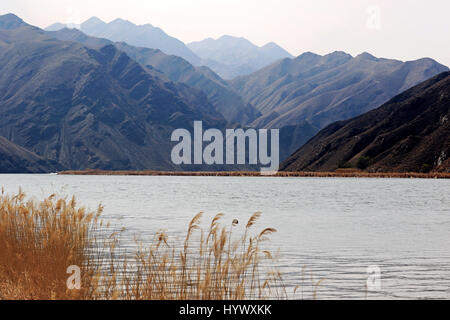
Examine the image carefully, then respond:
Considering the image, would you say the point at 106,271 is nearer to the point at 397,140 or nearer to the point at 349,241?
the point at 349,241

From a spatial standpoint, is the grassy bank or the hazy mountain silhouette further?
the hazy mountain silhouette

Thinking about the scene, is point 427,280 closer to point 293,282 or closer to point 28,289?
point 293,282

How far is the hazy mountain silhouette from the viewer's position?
14200 cm

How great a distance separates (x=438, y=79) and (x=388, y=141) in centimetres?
3898

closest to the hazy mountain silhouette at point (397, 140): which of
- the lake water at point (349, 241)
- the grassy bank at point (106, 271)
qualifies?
the lake water at point (349, 241)

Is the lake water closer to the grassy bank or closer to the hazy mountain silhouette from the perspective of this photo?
the grassy bank

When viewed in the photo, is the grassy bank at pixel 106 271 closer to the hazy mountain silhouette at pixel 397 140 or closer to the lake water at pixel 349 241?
the lake water at pixel 349 241

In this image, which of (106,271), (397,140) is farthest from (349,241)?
(397,140)

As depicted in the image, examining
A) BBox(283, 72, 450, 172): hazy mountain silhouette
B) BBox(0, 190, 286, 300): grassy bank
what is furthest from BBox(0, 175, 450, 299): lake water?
BBox(283, 72, 450, 172): hazy mountain silhouette

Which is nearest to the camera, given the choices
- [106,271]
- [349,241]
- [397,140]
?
[106,271]

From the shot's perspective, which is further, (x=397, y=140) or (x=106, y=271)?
(x=397, y=140)

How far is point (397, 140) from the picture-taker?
15675cm
